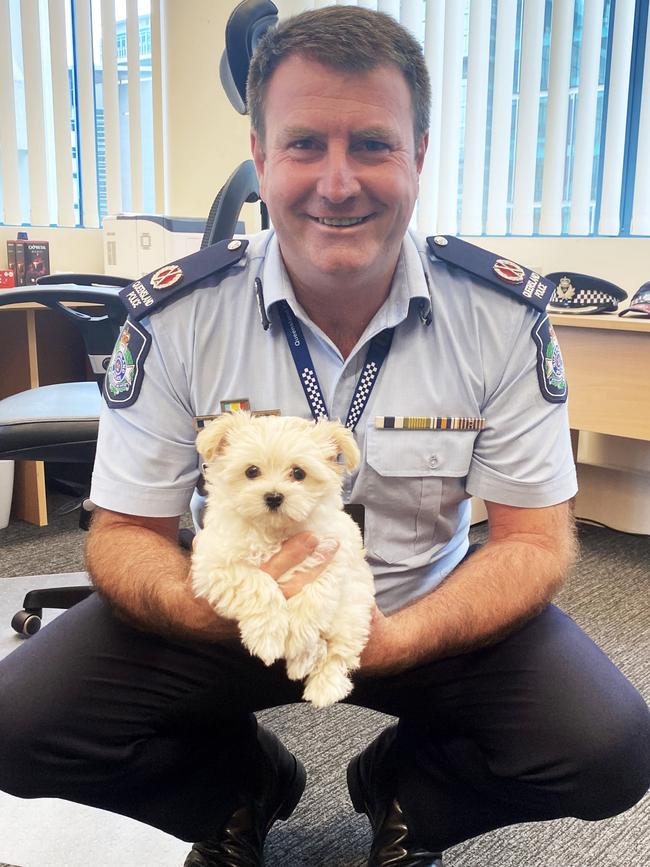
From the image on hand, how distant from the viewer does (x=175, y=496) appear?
1.16 meters

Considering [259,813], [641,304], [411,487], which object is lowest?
[259,813]

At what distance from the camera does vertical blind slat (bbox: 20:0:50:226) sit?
3.24 m

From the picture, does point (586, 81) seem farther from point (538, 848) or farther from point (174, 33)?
point (538, 848)

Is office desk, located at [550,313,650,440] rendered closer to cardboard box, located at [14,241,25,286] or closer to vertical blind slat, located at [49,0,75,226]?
cardboard box, located at [14,241,25,286]

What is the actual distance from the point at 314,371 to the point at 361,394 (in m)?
0.08

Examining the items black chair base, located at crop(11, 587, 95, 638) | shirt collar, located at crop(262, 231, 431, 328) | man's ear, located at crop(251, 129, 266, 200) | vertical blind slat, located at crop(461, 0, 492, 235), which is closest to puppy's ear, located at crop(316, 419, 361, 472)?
shirt collar, located at crop(262, 231, 431, 328)

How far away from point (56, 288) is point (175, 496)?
0.84 m

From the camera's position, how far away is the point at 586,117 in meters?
2.78

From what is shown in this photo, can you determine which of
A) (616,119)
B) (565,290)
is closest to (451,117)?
(616,119)

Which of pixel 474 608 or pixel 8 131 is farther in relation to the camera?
pixel 8 131

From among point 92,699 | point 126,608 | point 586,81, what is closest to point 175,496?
point 126,608

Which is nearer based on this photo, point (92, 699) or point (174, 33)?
point (92, 699)

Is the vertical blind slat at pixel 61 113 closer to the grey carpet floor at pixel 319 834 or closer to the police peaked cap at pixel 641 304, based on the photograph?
the police peaked cap at pixel 641 304

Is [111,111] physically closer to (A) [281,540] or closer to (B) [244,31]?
(B) [244,31]
